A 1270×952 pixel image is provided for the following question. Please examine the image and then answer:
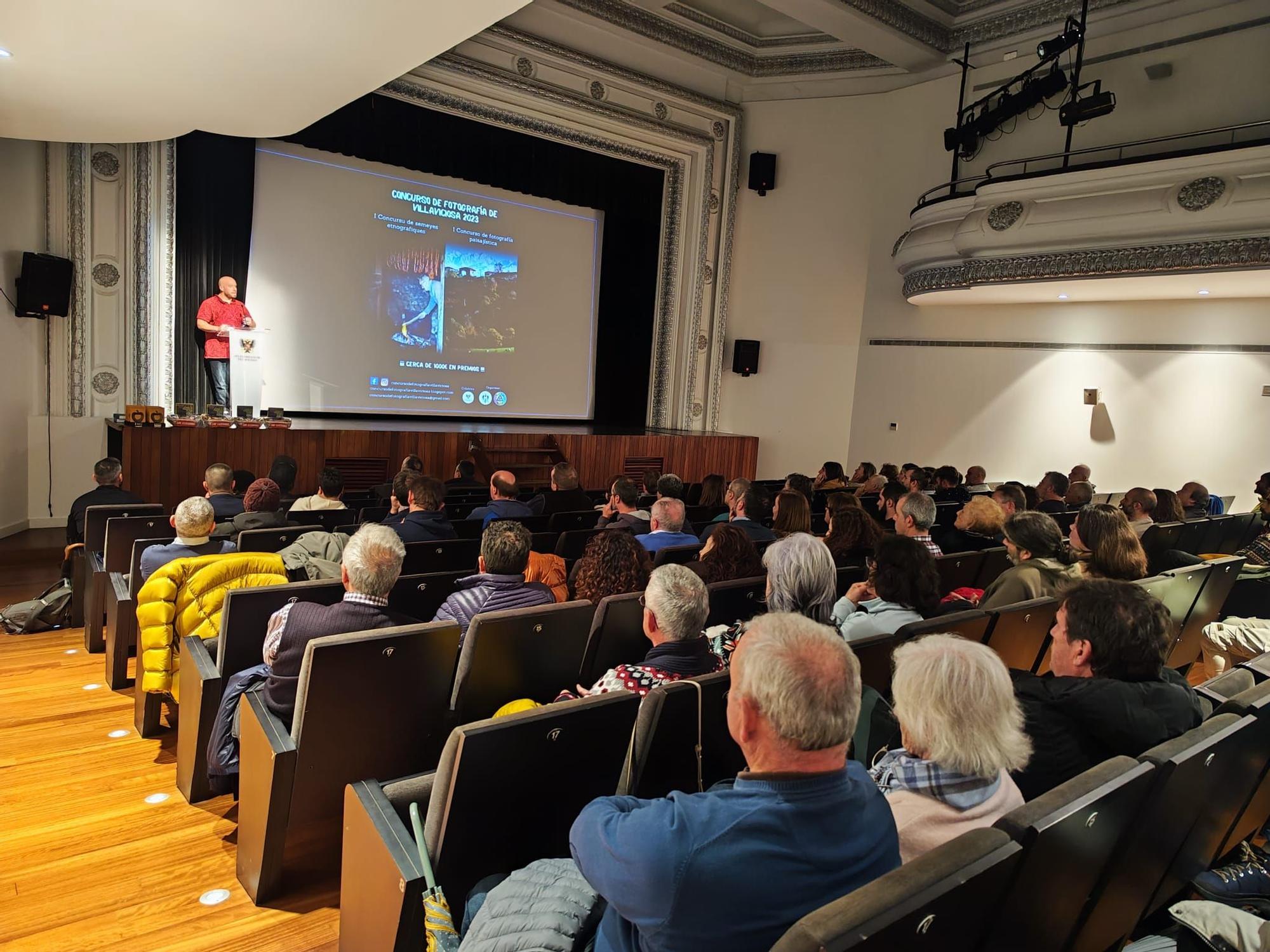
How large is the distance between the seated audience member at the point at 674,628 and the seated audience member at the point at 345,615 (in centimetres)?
70

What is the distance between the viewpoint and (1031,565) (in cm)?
312

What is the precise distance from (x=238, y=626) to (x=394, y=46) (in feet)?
13.0

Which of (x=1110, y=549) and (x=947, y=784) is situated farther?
(x=1110, y=549)

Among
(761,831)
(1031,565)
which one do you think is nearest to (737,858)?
(761,831)

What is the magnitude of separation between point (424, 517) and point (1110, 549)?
3.07 m

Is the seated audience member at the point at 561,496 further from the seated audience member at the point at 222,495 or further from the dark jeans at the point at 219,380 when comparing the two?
the dark jeans at the point at 219,380

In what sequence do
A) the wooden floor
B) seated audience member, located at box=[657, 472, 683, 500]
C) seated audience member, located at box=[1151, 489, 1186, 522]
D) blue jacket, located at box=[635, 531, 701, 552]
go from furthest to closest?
seated audience member, located at box=[1151, 489, 1186, 522]
seated audience member, located at box=[657, 472, 683, 500]
blue jacket, located at box=[635, 531, 701, 552]
the wooden floor

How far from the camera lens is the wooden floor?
1987 mm

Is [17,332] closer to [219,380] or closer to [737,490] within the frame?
[219,380]

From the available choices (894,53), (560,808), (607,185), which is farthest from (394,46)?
(894,53)

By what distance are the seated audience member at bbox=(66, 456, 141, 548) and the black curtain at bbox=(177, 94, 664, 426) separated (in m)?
3.28

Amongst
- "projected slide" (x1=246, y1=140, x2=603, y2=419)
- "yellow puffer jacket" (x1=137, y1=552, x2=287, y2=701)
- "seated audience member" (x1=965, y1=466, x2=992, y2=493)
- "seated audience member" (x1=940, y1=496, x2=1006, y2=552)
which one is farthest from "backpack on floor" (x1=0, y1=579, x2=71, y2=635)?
"seated audience member" (x1=965, y1=466, x2=992, y2=493)

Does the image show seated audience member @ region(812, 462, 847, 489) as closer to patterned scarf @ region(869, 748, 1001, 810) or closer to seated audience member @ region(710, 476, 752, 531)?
seated audience member @ region(710, 476, 752, 531)

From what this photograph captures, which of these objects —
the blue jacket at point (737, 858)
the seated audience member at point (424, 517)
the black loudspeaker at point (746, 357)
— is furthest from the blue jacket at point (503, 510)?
the black loudspeaker at point (746, 357)
